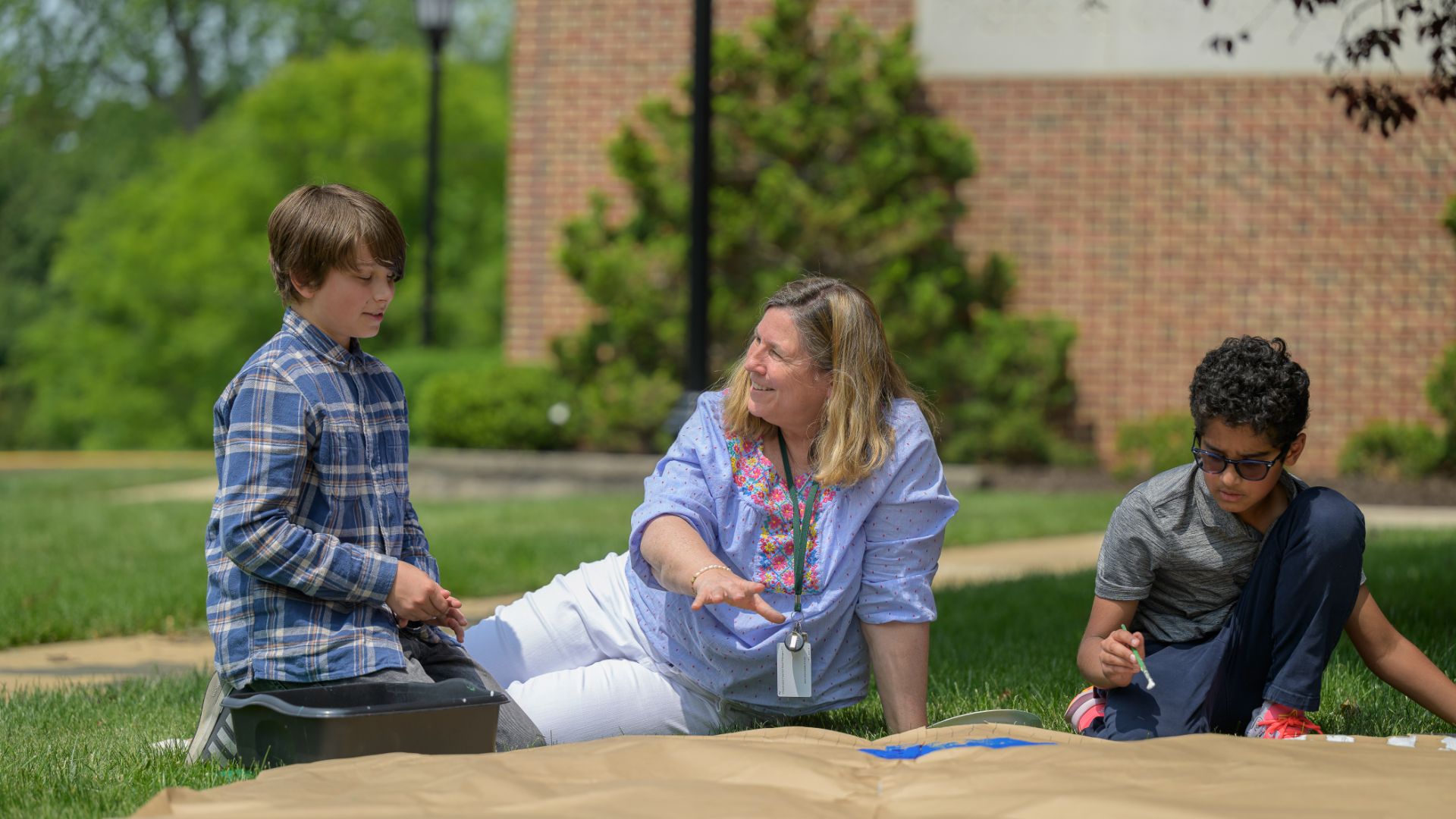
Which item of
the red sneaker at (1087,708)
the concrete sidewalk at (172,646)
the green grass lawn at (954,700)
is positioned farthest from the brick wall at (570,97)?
the red sneaker at (1087,708)

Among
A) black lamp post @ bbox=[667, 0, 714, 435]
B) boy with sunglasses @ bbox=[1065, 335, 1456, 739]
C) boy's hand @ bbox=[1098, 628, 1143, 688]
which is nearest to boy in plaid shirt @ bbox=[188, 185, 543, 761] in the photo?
boy's hand @ bbox=[1098, 628, 1143, 688]

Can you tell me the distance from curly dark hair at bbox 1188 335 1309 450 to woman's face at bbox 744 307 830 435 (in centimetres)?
90

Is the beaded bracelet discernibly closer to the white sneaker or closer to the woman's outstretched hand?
the woman's outstretched hand

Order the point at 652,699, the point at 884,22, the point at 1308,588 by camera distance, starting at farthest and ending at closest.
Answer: the point at 884,22 → the point at 652,699 → the point at 1308,588

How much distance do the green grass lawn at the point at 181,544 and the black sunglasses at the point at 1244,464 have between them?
14.0 ft

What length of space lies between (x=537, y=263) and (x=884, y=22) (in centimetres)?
398

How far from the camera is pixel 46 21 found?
122ft

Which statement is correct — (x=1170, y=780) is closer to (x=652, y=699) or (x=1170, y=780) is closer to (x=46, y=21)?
(x=652, y=699)

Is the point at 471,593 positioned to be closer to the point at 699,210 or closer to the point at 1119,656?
the point at 699,210

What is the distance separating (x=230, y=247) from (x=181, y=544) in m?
26.1

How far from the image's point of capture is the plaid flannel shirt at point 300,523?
10.5ft

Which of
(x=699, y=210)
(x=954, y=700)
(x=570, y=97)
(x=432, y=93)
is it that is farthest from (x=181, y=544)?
(x=432, y=93)

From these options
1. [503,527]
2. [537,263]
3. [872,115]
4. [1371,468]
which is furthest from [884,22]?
[503,527]

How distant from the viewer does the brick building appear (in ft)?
41.7
